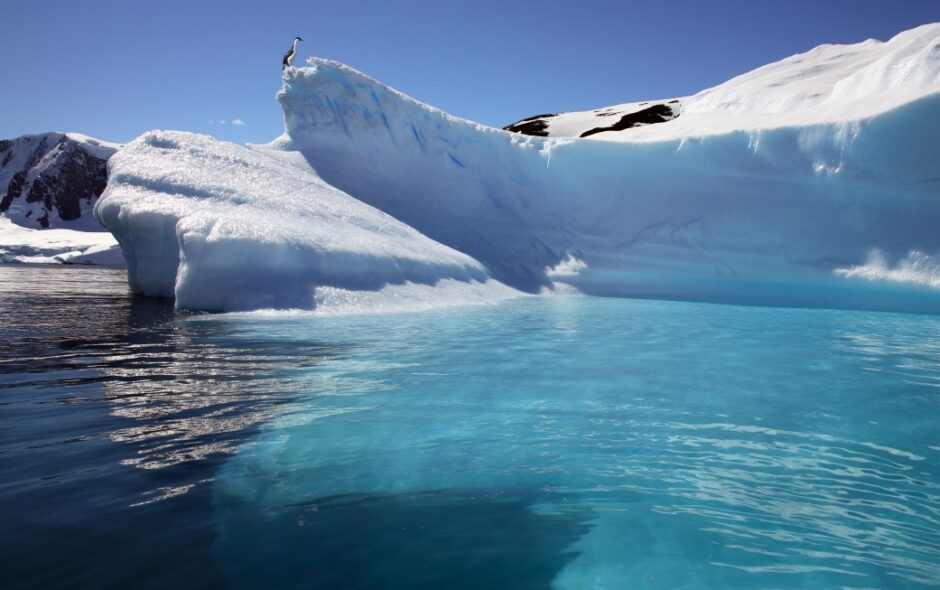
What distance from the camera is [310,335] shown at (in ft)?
18.7

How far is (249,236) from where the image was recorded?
23.0 ft

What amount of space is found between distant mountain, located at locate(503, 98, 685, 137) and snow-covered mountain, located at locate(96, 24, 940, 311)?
19.8 meters

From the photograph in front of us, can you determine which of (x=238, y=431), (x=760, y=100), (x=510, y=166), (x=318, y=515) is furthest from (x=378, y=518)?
(x=760, y=100)

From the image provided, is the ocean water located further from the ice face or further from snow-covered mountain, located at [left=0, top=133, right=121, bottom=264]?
snow-covered mountain, located at [left=0, top=133, right=121, bottom=264]

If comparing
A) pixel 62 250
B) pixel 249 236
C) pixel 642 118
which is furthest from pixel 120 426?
pixel 62 250

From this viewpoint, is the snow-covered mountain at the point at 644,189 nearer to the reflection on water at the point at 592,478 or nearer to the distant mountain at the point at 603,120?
the reflection on water at the point at 592,478

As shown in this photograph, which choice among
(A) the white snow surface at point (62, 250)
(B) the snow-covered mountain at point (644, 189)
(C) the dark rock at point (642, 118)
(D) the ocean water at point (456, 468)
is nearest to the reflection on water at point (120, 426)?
(D) the ocean water at point (456, 468)

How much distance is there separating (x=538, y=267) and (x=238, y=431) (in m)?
9.25

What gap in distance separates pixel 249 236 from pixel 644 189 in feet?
28.1

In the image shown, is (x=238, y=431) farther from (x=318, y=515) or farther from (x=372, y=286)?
(x=372, y=286)

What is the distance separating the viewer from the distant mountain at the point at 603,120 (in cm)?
3297

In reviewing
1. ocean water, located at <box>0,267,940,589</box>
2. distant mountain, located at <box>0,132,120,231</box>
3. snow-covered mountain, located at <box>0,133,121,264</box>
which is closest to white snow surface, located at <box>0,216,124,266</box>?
snow-covered mountain, located at <box>0,133,121,264</box>

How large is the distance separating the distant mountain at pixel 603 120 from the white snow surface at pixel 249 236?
25.0 metres

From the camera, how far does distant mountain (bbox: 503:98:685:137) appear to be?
33.0m
